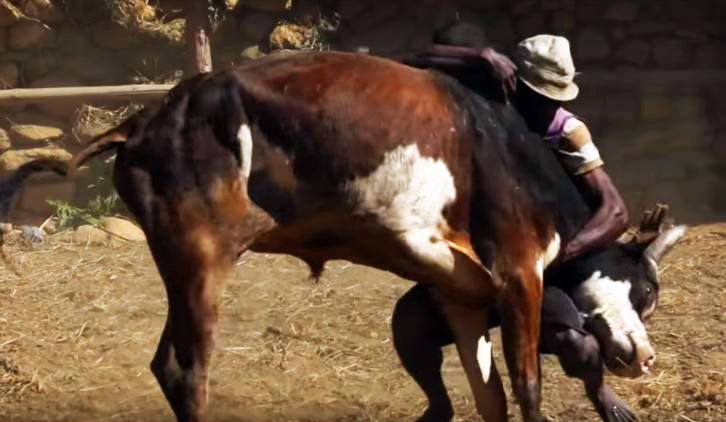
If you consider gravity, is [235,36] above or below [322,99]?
below

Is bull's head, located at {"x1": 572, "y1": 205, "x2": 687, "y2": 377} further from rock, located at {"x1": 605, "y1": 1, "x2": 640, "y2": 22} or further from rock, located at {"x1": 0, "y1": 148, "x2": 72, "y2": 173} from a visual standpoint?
rock, located at {"x1": 0, "y1": 148, "x2": 72, "y2": 173}

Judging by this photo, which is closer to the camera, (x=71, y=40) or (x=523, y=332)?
(x=523, y=332)

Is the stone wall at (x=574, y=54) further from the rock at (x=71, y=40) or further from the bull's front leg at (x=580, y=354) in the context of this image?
the bull's front leg at (x=580, y=354)

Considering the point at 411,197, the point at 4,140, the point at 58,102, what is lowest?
the point at 4,140

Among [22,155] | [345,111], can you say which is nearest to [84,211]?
[22,155]

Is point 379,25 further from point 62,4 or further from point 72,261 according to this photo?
point 72,261

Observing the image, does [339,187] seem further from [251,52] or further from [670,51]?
[670,51]

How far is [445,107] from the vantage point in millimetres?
4875

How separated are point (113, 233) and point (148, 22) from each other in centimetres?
163

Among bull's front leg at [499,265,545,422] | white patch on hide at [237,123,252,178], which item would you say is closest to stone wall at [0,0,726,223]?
bull's front leg at [499,265,545,422]

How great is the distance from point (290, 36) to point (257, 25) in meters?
0.26

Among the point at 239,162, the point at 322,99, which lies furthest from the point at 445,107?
the point at 239,162

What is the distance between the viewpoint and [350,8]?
10.2 meters

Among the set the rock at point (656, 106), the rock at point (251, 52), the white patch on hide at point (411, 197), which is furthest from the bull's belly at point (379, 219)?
the rock at point (656, 106)
